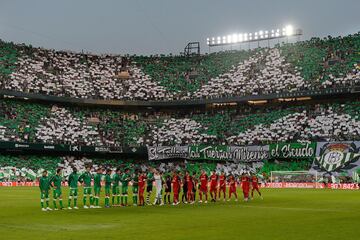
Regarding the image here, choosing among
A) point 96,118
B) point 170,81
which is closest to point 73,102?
point 96,118

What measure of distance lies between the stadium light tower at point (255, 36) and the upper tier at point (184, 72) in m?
3.20

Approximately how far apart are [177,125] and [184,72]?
11.3 m

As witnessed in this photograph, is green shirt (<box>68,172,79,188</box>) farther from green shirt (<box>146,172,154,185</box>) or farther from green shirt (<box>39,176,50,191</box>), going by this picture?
green shirt (<box>146,172,154,185</box>)

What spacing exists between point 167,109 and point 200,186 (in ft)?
177

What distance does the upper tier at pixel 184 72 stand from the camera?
81.6 meters

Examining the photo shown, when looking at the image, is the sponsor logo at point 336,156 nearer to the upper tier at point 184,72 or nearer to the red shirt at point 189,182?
the upper tier at point 184,72

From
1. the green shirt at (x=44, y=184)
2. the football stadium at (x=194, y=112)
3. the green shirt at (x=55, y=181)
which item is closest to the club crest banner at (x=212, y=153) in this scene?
the football stadium at (x=194, y=112)

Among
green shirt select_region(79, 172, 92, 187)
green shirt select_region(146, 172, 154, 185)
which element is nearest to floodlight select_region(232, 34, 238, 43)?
green shirt select_region(146, 172, 154, 185)

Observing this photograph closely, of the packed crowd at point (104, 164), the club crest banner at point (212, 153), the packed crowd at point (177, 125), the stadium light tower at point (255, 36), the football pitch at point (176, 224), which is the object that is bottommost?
the football pitch at point (176, 224)

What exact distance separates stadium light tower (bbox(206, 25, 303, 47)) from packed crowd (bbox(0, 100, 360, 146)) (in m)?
15.3

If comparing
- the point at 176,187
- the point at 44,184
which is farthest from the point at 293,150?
the point at 44,184

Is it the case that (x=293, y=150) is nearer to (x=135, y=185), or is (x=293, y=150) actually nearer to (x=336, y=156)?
(x=336, y=156)

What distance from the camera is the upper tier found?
81.6 metres

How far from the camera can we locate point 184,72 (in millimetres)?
94938
